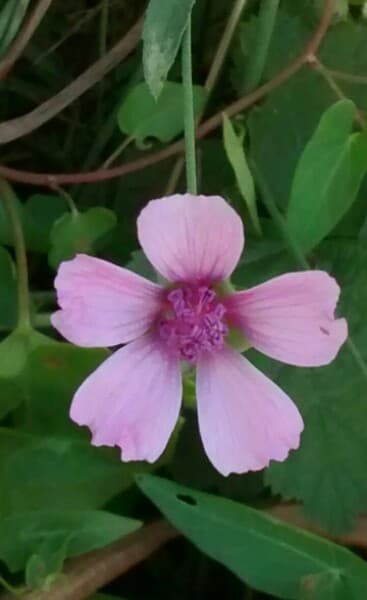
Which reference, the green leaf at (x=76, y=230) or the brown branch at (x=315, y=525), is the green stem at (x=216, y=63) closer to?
the green leaf at (x=76, y=230)

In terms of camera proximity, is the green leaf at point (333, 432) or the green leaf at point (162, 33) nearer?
the green leaf at point (162, 33)

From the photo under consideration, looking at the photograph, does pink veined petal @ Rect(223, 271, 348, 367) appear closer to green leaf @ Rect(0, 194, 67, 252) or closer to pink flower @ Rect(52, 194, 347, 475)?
pink flower @ Rect(52, 194, 347, 475)

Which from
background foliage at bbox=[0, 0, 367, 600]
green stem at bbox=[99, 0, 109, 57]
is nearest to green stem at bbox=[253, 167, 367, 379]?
background foliage at bbox=[0, 0, 367, 600]

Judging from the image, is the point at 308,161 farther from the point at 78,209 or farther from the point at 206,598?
the point at 206,598

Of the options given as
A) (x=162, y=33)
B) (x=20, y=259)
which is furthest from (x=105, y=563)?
(x=162, y=33)

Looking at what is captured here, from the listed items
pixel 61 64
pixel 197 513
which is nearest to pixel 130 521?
pixel 197 513

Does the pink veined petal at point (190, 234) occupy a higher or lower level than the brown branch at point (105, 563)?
higher

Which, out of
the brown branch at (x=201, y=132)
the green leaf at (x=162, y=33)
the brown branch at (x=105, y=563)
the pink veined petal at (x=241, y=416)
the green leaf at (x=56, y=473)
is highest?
the green leaf at (x=162, y=33)

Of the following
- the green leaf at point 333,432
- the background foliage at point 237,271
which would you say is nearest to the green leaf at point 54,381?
the background foliage at point 237,271
